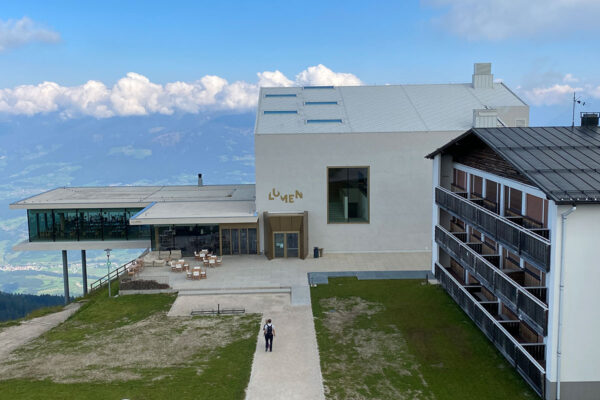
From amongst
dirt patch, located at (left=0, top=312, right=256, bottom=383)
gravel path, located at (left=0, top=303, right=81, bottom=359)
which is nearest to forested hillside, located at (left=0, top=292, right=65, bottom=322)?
gravel path, located at (left=0, top=303, right=81, bottom=359)

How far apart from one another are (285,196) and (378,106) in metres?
10.3

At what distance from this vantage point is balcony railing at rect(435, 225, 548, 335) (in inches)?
718

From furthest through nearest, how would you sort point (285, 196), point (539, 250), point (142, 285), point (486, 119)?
1. point (285, 196)
2. point (486, 119)
3. point (142, 285)
4. point (539, 250)

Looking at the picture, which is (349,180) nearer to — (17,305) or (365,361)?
(365,361)

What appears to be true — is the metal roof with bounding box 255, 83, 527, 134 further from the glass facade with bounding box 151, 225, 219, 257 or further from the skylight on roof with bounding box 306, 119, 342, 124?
the glass facade with bounding box 151, 225, 219, 257

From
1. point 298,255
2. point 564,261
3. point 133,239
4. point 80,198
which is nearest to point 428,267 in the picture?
point 298,255

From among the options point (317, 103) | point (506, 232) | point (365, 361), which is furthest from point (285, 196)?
point (506, 232)

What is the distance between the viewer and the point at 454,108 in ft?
136

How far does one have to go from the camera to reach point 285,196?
38219mm

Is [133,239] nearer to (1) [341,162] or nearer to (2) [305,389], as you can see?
(1) [341,162]

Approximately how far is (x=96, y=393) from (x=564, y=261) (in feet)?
53.1

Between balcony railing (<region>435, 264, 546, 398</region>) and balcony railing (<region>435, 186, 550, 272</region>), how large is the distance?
10.7 ft

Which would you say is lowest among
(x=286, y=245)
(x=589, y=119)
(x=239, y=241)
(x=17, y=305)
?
(x=17, y=305)

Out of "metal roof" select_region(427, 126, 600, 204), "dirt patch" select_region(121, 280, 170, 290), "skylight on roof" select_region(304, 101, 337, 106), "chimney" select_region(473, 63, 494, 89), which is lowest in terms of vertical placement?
"dirt patch" select_region(121, 280, 170, 290)
